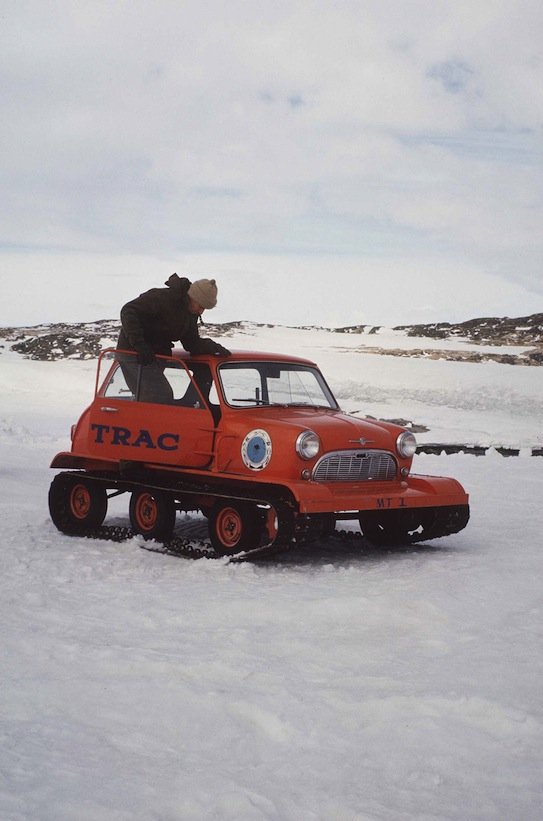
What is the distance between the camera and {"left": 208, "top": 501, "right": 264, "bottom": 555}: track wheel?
8.47 m

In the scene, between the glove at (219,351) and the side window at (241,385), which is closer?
the side window at (241,385)

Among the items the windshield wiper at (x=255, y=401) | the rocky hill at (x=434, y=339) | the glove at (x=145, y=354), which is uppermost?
the rocky hill at (x=434, y=339)

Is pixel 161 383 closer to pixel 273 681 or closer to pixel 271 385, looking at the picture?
pixel 271 385

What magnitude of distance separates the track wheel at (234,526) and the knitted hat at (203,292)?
217 cm

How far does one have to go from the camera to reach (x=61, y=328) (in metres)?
61.7

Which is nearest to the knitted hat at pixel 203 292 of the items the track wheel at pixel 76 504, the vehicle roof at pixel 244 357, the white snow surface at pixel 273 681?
the vehicle roof at pixel 244 357

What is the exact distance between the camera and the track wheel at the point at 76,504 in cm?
1002

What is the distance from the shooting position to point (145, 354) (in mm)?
9477

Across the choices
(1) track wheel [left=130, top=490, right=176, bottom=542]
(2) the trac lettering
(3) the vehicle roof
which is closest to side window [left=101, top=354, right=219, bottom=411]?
(3) the vehicle roof

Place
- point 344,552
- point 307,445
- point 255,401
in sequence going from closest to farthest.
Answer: point 307,445, point 255,401, point 344,552

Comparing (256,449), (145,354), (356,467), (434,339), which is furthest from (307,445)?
(434,339)

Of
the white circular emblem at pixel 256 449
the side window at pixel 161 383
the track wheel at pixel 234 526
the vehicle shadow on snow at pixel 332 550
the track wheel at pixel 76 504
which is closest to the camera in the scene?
the track wheel at pixel 234 526

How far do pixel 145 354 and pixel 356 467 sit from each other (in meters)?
2.28

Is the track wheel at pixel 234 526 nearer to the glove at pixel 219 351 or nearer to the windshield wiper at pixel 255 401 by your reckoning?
the windshield wiper at pixel 255 401
